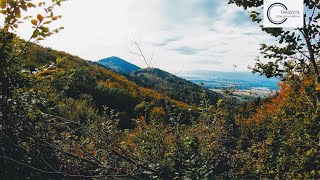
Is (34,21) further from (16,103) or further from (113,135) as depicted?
(113,135)

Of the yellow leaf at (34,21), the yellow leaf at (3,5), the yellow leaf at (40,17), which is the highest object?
the yellow leaf at (3,5)

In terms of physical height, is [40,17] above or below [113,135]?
above

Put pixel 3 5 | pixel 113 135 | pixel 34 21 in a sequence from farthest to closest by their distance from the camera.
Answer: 1. pixel 113 135
2. pixel 34 21
3. pixel 3 5

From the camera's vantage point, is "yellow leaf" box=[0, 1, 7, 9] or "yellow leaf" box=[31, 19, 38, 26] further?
"yellow leaf" box=[31, 19, 38, 26]

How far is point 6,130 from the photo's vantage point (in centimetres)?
322

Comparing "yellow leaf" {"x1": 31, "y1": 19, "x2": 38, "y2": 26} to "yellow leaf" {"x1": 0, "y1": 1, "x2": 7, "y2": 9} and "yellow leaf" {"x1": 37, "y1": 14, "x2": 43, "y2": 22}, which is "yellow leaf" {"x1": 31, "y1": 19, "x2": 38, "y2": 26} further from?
"yellow leaf" {"x1": 0, "y1": 1, "x2": 7, "y2": 9}

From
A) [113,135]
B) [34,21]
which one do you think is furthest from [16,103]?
[113,135]

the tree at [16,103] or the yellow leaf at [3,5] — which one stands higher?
the yellow leaf at [3,5]

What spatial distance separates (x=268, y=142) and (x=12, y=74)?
12.8ft

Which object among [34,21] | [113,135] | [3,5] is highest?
[3,5]

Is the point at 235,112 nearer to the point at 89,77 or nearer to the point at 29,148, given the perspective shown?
the point at 29,148

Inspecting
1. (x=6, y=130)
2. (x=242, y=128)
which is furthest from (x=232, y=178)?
(x=6, y=130)

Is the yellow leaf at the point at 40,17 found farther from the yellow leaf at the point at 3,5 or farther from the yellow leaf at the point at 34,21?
the yellow leaf at the point at 3,5

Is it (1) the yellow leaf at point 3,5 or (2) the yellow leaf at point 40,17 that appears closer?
(1) the yellow leaf at point 3,5
